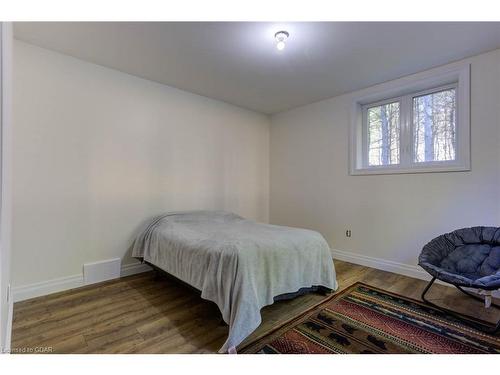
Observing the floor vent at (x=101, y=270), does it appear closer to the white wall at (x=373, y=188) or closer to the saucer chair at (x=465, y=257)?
the white wall at (x=373, y=188)

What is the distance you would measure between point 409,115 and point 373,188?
1.00 meters

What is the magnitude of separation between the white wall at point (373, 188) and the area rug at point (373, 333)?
105 centimetres

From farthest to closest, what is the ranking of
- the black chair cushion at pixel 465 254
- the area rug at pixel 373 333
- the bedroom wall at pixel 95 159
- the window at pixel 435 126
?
1. the window at pixel 435 126
2. the bedroom wall at pixel 95 159
3. the black chair cushion at pixel 465 254
4. the area rug at pixel 373 333

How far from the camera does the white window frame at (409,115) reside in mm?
2516

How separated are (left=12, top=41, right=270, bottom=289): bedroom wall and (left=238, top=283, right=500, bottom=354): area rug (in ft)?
6.74

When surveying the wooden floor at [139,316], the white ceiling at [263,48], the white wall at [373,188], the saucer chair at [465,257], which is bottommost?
the wooden floor at [139,316]

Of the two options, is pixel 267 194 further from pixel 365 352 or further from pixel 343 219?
pixel 365 352

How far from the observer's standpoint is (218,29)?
2008 millimetres

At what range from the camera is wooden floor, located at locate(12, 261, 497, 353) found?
159 centimetres

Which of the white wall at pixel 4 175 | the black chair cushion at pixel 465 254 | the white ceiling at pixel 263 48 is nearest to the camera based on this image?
the white wall at pixel 4 175

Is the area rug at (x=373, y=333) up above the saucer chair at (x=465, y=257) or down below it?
below

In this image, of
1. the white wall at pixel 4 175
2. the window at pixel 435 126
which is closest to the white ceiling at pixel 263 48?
the window at pixel 435 126

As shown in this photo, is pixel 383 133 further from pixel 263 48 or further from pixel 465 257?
pixel 263 48

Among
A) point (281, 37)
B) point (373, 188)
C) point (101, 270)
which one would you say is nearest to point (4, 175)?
point (101, 270)
